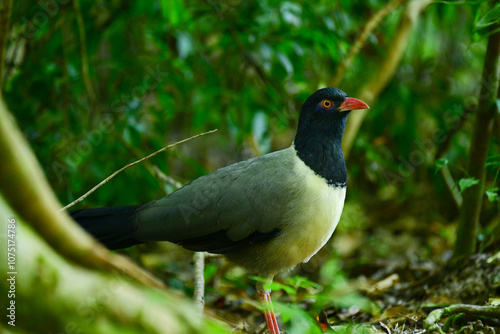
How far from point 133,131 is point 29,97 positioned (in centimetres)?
121

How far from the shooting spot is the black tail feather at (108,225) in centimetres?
325

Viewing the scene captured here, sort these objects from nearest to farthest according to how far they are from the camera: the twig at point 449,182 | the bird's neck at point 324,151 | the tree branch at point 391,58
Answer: the bird's neck at point 324,151 < the twig at point 449,182 < the tree branch at point 391,58

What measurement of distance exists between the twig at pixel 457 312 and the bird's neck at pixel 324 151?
95 centimetres

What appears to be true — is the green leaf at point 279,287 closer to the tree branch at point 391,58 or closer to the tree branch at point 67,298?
the tree branch at point 67,298

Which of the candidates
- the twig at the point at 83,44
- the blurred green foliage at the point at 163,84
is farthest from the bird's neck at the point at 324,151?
the twig at the point at 83,44

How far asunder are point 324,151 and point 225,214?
739 mm

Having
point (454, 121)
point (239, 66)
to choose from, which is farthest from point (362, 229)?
point (239, 66)

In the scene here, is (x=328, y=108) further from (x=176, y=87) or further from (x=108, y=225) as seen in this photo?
(x=176, y=87)

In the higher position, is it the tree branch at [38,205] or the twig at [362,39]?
the tree branch at [38,205]

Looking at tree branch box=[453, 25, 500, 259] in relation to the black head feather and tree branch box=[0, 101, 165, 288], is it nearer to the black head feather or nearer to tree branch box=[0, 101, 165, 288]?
the black head feather

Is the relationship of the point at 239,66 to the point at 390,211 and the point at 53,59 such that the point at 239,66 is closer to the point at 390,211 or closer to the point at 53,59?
the point at 53,59

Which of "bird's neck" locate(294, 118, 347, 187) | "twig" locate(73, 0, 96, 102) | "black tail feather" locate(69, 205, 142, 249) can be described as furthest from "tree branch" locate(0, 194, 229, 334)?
"twig" locate(73, 0, 96, 102)

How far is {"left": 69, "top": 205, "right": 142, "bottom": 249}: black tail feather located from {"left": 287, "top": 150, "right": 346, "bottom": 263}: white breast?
3.21 feet

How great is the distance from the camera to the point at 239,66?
564 centimetres
